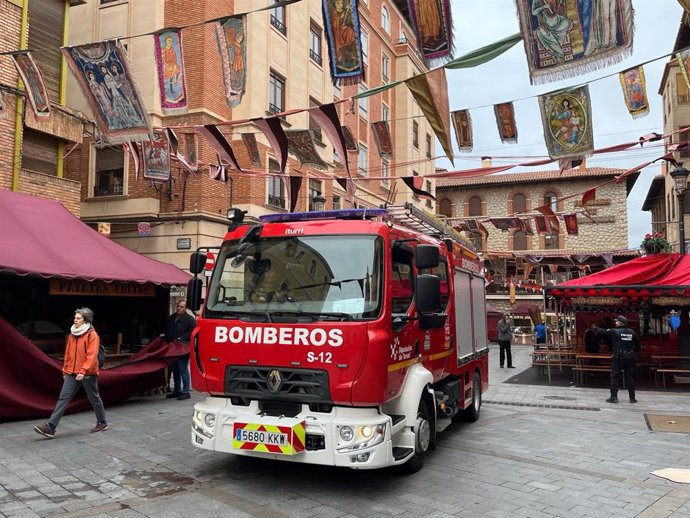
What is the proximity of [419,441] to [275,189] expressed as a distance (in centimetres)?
1600

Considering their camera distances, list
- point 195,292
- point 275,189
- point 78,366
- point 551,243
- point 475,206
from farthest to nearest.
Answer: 1. point 475,206
2. point 551,243
3. point 275,189
4. point 78,366
5. point 195,292

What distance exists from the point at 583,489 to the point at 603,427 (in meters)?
3.97

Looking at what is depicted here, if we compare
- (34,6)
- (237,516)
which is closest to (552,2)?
(237,516)

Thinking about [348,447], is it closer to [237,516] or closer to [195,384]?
[237,516]

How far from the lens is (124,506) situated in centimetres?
512

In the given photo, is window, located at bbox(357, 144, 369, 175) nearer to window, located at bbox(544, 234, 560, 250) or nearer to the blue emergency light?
the blue emergency light

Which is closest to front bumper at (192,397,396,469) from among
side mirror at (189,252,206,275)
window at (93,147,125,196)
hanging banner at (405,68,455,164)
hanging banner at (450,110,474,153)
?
side mirror at (189,252,206,275)

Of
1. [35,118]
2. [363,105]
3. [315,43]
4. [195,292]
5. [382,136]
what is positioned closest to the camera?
[195,292]

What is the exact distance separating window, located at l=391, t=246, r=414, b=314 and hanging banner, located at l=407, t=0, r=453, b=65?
10.7ft

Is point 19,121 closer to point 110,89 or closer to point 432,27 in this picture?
point 110,89

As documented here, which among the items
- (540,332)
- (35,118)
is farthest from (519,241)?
(35,118)

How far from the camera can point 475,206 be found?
48.5m

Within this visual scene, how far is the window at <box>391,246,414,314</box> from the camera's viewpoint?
5949 mm

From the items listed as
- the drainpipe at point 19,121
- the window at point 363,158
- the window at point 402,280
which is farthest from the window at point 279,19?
the window at point 402,280
